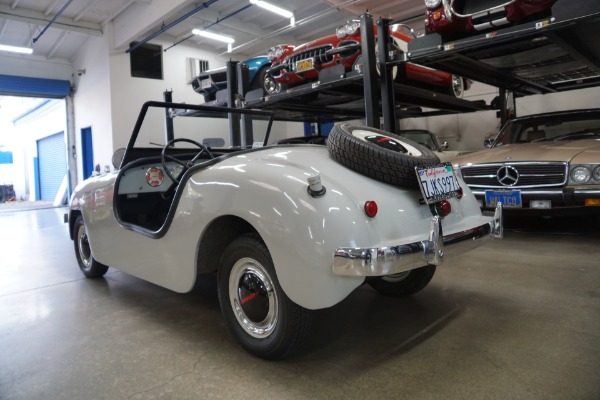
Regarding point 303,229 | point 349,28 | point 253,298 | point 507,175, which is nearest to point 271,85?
point 349,28

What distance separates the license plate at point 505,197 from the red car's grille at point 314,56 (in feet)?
8.00

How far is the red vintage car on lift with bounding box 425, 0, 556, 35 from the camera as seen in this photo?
3.43 m

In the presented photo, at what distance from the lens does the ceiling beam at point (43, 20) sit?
31.4ft

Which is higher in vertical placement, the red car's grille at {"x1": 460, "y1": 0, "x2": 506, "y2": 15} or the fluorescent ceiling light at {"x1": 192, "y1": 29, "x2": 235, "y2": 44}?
the fluorescent ceiling light at {"x1": 192, "y1": 29, "x2": 235, "y2": 44}

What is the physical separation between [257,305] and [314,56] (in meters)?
A: 3.88

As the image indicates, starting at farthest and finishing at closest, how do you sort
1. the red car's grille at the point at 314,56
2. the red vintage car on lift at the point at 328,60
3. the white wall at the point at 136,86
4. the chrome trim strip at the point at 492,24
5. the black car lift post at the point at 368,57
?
1. the white wall at the point at 136,86
2. the red car's grille at the point at 314,56
3. the red vintage car on lift at the point at 328,60
4. the black car lift post at the point at 368,57
5. the chrome trim strip at the point at 492,24

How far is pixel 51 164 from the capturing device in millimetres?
18234

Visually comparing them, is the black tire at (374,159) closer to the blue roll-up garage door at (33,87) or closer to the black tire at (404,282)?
the black tire at (404,282)

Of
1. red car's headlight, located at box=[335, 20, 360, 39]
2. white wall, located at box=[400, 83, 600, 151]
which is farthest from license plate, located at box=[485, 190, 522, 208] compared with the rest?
white wall, located at box=[400, 83, 600, 151]

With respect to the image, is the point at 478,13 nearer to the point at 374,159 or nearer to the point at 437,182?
the point at 437,182

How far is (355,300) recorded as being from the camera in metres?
2.63

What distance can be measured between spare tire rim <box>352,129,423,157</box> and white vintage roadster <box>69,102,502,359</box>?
0.01 metres

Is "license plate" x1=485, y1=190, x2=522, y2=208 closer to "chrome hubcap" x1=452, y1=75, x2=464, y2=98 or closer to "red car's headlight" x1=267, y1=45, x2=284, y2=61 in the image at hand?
"chrome hubcap" x1=452, y1=75, x2=464, y2=98

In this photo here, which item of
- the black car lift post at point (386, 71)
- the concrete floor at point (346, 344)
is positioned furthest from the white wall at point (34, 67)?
the black car lift post at point (386, 71)
